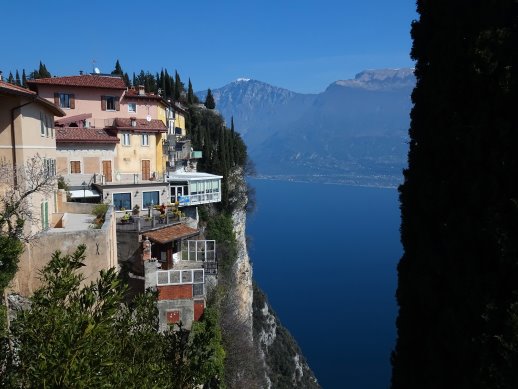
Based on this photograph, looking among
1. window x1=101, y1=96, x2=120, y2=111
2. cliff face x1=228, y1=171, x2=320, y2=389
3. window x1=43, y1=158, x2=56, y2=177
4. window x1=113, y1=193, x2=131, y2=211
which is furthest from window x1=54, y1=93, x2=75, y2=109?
cliff face x1=228, y1=171, x2=320, y2=389

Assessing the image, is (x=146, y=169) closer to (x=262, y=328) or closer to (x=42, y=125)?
(x=42, y=125)

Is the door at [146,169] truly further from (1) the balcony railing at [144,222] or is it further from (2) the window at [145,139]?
(1) the balcony railing at [144,222]

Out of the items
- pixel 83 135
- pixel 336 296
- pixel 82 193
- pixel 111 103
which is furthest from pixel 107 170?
pixel 336 296

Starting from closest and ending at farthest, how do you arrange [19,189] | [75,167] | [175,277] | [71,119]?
[19,189], [175,277], [75,167], [71,119]

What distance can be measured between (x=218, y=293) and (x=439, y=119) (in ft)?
68.7

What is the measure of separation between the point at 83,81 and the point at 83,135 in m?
5.21

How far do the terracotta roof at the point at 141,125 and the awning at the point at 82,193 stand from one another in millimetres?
5025

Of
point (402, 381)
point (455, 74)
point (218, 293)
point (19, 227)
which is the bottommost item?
point (218, 293)

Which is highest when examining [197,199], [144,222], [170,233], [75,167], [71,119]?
[71,119]

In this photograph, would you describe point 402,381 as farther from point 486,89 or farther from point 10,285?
point 10,285

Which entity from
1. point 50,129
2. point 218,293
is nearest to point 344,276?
point 218,293

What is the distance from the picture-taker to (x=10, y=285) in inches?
563

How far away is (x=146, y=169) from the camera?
34438mm

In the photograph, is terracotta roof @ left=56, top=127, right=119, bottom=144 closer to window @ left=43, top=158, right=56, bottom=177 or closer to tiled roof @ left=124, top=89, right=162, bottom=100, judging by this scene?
tiled roof @ left=124, top=89, right=162, bottom=100
